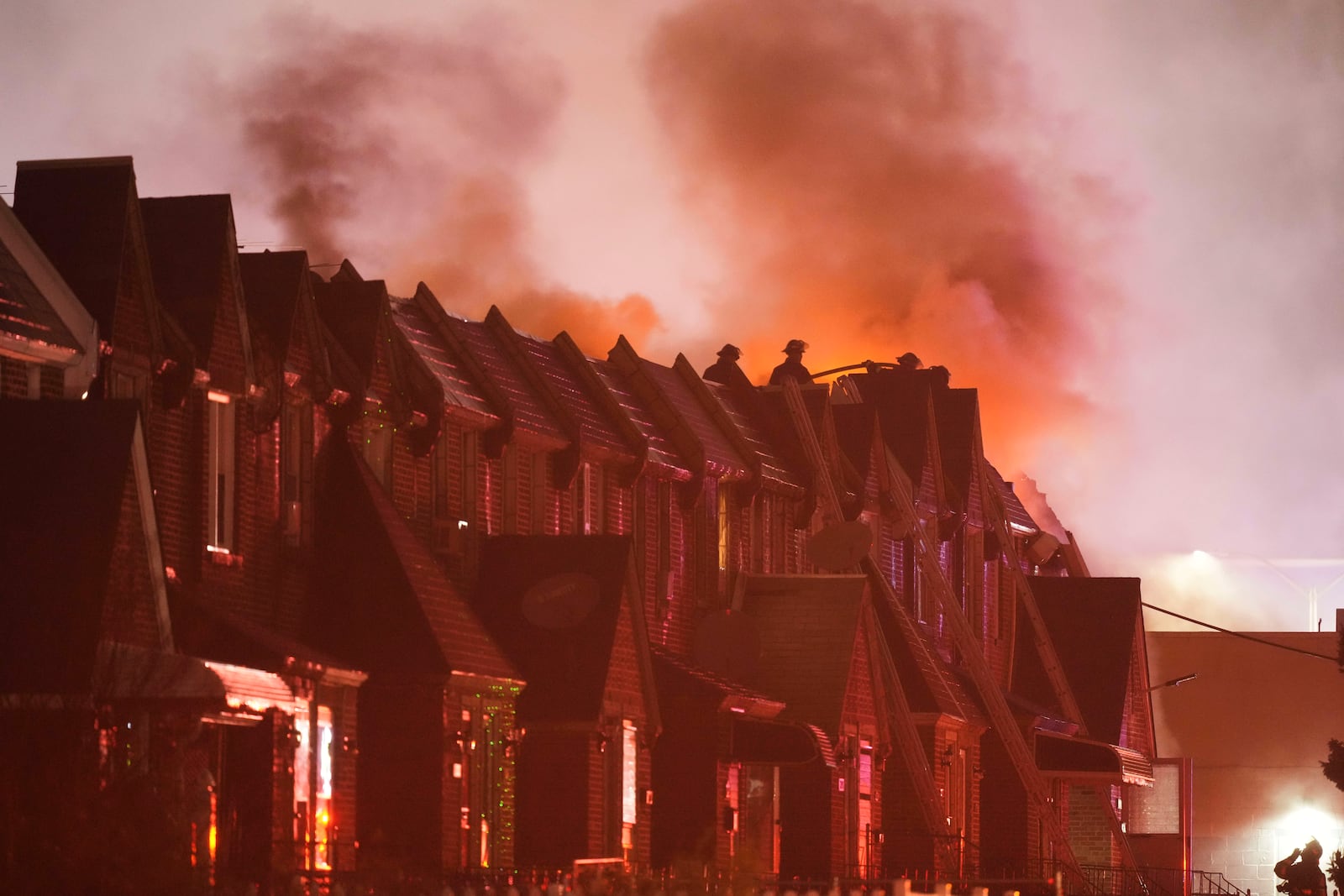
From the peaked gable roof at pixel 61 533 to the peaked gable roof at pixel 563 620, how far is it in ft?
35.2

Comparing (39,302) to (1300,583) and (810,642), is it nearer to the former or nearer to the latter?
(810,642)

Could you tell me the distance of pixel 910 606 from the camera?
168 ft

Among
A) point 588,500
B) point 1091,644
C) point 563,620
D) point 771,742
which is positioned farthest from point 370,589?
point 1091,644

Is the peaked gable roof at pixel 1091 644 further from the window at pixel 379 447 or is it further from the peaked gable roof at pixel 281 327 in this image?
the peaked gable roof at pixel 281 327

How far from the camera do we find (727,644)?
41344 millimetres

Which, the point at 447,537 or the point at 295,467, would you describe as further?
the point at 447,537

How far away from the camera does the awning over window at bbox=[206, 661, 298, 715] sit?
87.4 ft

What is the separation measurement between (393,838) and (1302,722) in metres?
41.5

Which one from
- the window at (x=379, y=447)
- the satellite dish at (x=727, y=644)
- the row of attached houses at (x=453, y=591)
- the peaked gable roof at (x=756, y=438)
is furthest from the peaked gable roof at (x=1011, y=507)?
the window at (x=379, y=447)

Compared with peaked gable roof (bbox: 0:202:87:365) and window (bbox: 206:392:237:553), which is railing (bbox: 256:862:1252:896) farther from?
peaked gable roof (bbox: 0:202:87:365)

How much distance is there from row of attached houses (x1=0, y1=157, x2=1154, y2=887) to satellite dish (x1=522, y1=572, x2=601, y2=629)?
6 cm

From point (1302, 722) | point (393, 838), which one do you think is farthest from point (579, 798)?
point (1302, 722)

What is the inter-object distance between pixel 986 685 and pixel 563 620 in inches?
700

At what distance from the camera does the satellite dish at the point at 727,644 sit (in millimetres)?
41344
